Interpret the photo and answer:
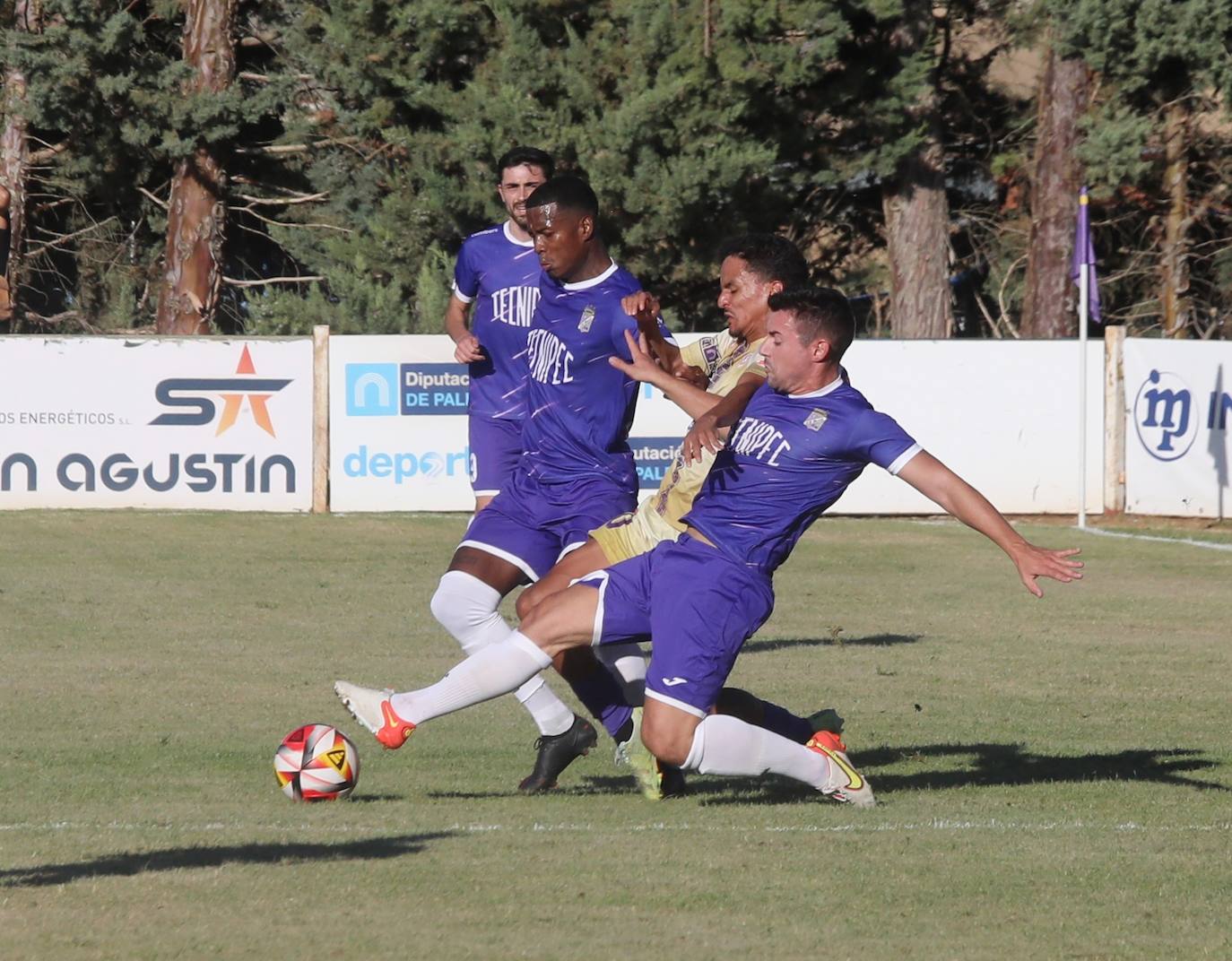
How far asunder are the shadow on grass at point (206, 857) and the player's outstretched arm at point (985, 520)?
1.89m

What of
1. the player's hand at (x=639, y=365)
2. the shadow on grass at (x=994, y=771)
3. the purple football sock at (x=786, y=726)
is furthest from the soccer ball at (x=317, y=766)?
the player's hand at (x=639, y=365)

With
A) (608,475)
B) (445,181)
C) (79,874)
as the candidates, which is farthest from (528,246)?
(445,181)

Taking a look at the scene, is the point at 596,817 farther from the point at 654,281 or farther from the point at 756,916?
the point at 654,281

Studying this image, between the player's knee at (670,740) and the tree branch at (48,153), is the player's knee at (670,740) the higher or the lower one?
the lower one

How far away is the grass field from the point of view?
466 centimetres

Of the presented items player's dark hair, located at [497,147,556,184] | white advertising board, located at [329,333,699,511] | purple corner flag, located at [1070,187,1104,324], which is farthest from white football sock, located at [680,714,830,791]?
purple corner flag, located at [1070,187,1104,324]

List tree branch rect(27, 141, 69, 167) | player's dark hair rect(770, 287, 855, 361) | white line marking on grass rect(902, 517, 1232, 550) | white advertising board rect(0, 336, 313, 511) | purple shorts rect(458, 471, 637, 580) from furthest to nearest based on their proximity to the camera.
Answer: tree branch rect(27, 141, 69, 167) < white line marking on grass rect(902, 517, 1232, 550) < white advertising board rect(0, 336, 313, 511) < purple shorts rect(458, 471, 637, 580) < player's dark hair rect(770, 287, 855, 361)

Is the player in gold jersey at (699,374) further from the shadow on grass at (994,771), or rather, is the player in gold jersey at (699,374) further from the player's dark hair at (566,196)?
the shadow on grass at (994,771)

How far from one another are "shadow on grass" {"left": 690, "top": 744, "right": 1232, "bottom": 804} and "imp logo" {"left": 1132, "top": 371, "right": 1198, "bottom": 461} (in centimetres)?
1329

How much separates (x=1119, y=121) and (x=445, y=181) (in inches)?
393

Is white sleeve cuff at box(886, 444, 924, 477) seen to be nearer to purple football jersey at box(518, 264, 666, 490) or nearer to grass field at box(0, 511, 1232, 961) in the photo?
grass field at box(0, 511, 1232, 961)

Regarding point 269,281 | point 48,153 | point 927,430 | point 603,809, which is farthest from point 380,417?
point 603,809

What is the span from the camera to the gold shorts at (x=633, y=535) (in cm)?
675

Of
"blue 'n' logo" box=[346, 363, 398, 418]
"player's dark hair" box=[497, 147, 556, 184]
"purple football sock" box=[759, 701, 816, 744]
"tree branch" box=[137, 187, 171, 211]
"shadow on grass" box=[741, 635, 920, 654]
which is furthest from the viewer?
"tree branch" box=[137, 187, 171, 211]
